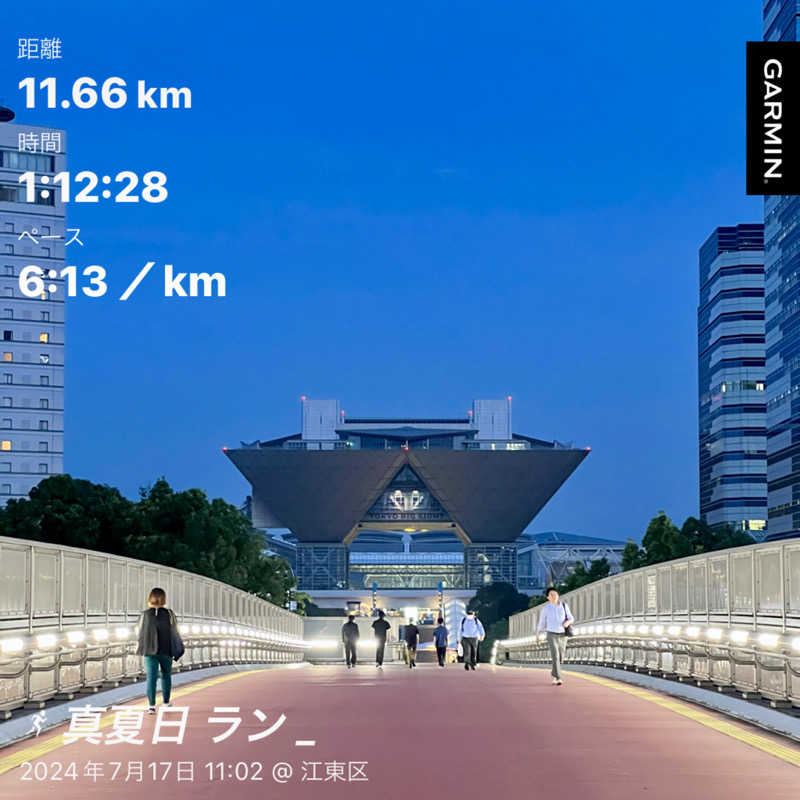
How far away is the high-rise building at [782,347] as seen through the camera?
12250cm

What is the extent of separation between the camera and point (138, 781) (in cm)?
1010

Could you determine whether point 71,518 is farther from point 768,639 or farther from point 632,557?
point 768,639

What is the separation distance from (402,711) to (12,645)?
402 centimetres

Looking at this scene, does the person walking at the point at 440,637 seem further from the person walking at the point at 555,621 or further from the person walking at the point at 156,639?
the person walking at the point at 156,639

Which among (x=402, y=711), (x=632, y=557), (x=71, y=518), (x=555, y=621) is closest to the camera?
(x=402, y=711)

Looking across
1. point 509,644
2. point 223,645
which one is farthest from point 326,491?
point 223,645

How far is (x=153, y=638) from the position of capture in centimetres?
1548

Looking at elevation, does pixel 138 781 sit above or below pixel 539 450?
below

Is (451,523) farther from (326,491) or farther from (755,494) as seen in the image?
(755,494)

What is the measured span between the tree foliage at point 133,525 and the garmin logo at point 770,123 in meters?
59.6

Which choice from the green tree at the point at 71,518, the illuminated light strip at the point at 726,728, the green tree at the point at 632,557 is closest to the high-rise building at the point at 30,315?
the green tree at the point at 632,557

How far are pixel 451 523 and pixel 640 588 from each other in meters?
168

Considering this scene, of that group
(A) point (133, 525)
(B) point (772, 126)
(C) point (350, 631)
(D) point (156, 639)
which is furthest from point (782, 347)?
(B) point (772, 126)

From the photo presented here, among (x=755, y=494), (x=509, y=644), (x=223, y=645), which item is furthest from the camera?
(x=755, y=494)
